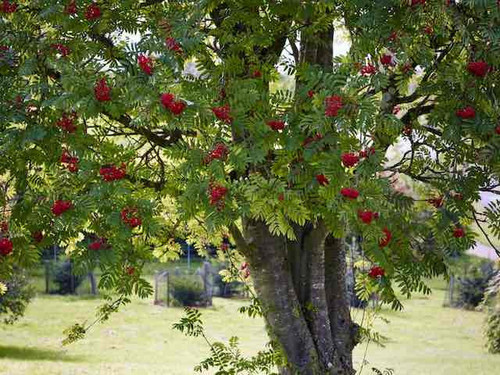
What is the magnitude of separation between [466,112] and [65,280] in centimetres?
2315

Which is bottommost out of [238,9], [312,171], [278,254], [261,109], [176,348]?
[176,348]

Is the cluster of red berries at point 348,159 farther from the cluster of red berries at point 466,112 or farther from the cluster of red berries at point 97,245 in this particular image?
the cluster of red berries at point 97,245

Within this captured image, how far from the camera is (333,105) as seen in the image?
447 cm

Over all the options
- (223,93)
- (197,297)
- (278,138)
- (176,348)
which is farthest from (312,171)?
(197,297)

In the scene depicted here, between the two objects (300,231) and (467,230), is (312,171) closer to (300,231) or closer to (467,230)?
(467,230)

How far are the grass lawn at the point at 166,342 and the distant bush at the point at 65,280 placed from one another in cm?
98

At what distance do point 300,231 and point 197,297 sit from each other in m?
17.2

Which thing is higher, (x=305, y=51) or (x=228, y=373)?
(x=305, y=51)

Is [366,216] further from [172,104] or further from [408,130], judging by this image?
[408,130]

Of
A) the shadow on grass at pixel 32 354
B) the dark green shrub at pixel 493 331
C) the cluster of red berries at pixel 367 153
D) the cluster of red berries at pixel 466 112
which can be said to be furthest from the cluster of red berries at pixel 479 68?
the dark green shrub at pixel 493 331

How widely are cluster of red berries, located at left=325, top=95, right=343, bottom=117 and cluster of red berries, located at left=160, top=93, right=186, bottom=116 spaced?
0.89 meters

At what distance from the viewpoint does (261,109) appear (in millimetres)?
5258

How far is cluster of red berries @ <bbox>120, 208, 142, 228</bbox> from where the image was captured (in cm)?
482

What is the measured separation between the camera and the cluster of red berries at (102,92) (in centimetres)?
478
